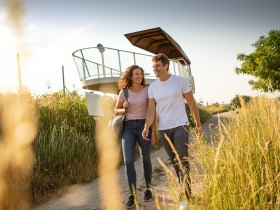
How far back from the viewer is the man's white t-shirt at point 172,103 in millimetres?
4102

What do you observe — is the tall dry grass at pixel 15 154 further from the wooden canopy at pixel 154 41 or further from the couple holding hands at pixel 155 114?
the wooden canopy at pixel 154 41

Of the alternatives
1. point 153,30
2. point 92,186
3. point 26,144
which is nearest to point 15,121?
point 26,144

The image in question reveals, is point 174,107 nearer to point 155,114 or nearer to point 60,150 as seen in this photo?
point 155,114

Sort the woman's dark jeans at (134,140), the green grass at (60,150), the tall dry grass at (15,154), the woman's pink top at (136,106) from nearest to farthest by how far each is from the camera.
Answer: the woman's dark jeans at (134,140) < the woman's pink top at (136,106) < the tall dry grass at (15,154) < the green grass at (60,150)

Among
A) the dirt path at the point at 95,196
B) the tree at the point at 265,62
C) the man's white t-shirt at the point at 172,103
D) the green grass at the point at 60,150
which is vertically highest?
the tree at the point at 265,62

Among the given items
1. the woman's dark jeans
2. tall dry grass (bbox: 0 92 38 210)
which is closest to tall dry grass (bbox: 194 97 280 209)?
the woman's dark jeans

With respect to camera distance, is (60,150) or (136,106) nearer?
(136,106)

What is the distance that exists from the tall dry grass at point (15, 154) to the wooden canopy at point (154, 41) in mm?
9157

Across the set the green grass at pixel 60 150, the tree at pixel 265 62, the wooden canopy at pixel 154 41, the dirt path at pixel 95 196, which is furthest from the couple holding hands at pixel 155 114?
the tree at pixel 265 62

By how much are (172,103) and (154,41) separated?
13143 mm

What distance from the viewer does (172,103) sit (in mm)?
4117

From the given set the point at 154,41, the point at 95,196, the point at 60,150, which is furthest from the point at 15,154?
the point at 154,41

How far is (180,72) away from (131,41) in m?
2.68

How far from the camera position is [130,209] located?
4504mm
